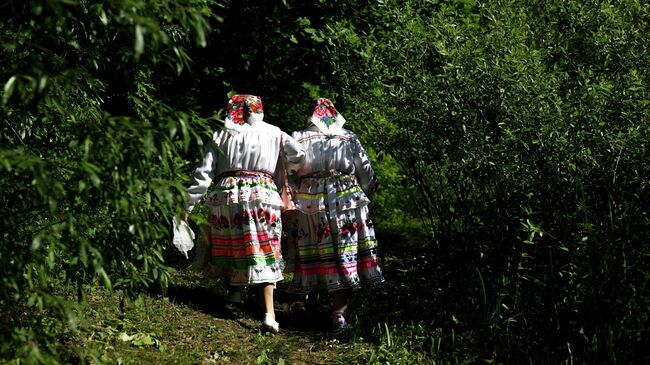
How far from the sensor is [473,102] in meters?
5.73

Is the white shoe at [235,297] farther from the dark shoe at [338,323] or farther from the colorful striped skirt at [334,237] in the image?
the dark shoe at [338,323]

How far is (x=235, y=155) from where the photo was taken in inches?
246

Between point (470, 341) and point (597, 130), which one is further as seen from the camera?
point (470, 341)

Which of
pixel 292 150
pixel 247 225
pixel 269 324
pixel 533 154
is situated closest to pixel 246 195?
pixel 247 225

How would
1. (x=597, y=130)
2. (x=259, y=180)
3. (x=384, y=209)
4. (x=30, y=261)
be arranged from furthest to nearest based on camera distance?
(x=384, y=209) → (x=259, y=180) → (x=597, y=130) → (x=30, y=261)

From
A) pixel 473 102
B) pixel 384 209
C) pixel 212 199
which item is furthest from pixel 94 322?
pixel 384 209

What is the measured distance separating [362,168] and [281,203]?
732mm

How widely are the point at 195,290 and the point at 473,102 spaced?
3.19m

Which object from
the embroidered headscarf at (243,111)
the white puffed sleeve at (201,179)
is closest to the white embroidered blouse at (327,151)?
the embroidered headscarf at (243,111)

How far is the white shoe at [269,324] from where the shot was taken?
244 inches

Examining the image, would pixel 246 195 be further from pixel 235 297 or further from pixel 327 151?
pixel 235 297

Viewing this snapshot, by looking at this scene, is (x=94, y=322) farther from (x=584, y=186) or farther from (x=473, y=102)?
(x=584, y=186)

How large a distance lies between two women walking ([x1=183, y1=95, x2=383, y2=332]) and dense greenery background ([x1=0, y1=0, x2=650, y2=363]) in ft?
1.40

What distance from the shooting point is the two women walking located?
627 centimetres
